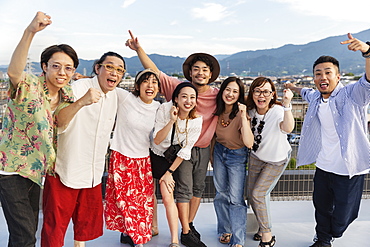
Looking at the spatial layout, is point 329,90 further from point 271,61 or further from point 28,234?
point 271,61

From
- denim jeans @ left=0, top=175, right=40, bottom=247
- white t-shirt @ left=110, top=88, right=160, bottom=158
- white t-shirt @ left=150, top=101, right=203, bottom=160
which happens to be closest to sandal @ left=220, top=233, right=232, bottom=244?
white t-shirt @ left=150, top=101, right=203, bottom=160

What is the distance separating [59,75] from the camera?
2047mm

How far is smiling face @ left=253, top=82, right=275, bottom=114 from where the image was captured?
2.67m

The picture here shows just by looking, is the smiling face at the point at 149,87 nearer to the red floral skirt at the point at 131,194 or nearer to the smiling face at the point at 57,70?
the red floral skirt at the point at 131,194

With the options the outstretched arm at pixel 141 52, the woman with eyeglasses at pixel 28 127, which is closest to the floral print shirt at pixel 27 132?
the woman with eyeglasses at pixel 28 127

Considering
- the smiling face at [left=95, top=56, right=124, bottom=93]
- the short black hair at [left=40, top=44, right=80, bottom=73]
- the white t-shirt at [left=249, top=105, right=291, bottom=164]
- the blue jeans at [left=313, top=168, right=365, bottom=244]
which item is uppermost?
the short black hair at [left=40, top=44, right=80, bottom=73]

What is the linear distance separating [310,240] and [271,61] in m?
195

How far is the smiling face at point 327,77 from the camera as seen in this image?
258 centimetres

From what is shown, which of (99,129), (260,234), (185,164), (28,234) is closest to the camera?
(28,234)

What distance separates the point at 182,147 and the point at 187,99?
0.38 metres

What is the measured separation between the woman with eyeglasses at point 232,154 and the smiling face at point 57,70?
124 centimetres

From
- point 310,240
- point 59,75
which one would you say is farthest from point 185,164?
point 310,240

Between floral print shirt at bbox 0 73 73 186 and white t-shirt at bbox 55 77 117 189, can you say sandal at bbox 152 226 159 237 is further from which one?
floral print shirt at bbox 0 73 73 186

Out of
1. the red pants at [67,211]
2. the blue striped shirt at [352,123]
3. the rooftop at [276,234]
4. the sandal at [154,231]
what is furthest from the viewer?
the sandal at [154,231]
